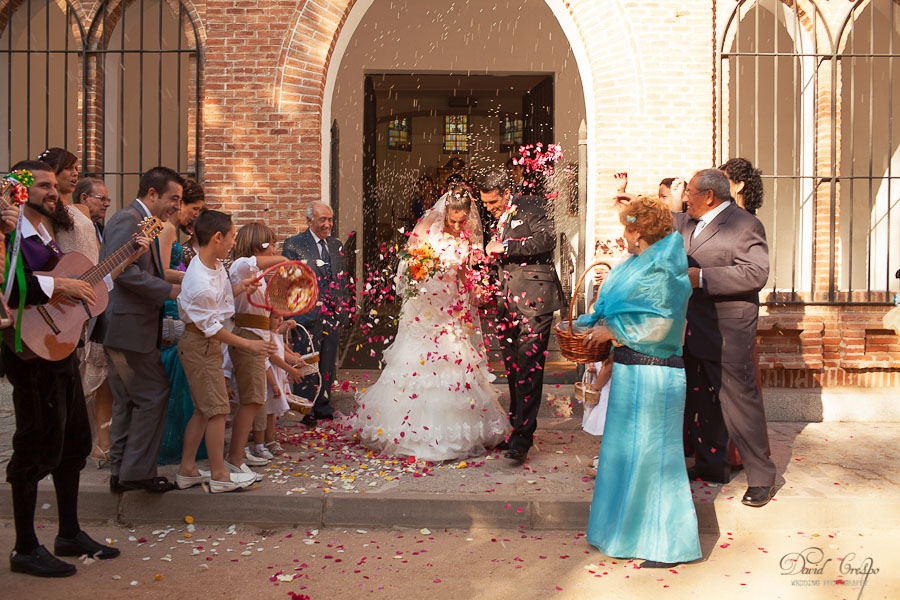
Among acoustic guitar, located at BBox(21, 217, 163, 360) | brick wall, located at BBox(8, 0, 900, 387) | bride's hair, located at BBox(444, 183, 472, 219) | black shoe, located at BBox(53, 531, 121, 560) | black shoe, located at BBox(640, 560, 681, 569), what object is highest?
brick wall, located at BBox(8, 0, 900, 387)

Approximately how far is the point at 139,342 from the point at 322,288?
8.17 feet

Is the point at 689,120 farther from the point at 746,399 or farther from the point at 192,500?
the point at 192,500

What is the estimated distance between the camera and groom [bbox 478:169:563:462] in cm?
576

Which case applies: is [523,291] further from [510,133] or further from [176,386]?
[510,133]

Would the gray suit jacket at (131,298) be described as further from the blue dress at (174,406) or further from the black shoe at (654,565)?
the black shoe at (654,565)

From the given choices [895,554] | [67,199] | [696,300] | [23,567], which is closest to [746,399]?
[696,300]

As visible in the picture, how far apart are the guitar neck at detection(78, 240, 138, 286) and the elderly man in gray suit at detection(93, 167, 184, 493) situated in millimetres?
254

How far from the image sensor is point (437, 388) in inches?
234

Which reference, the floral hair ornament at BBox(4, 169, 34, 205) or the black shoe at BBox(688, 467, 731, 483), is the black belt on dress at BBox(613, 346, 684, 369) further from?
the floral hair ornament at BBox(4, 169, 34, 205)

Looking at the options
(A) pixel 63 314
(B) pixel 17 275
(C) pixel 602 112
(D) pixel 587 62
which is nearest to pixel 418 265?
(A) pixel 63 314

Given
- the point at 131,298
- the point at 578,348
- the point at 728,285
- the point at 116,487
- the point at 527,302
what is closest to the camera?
the point at 578,348

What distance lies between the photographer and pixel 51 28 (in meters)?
10.5
